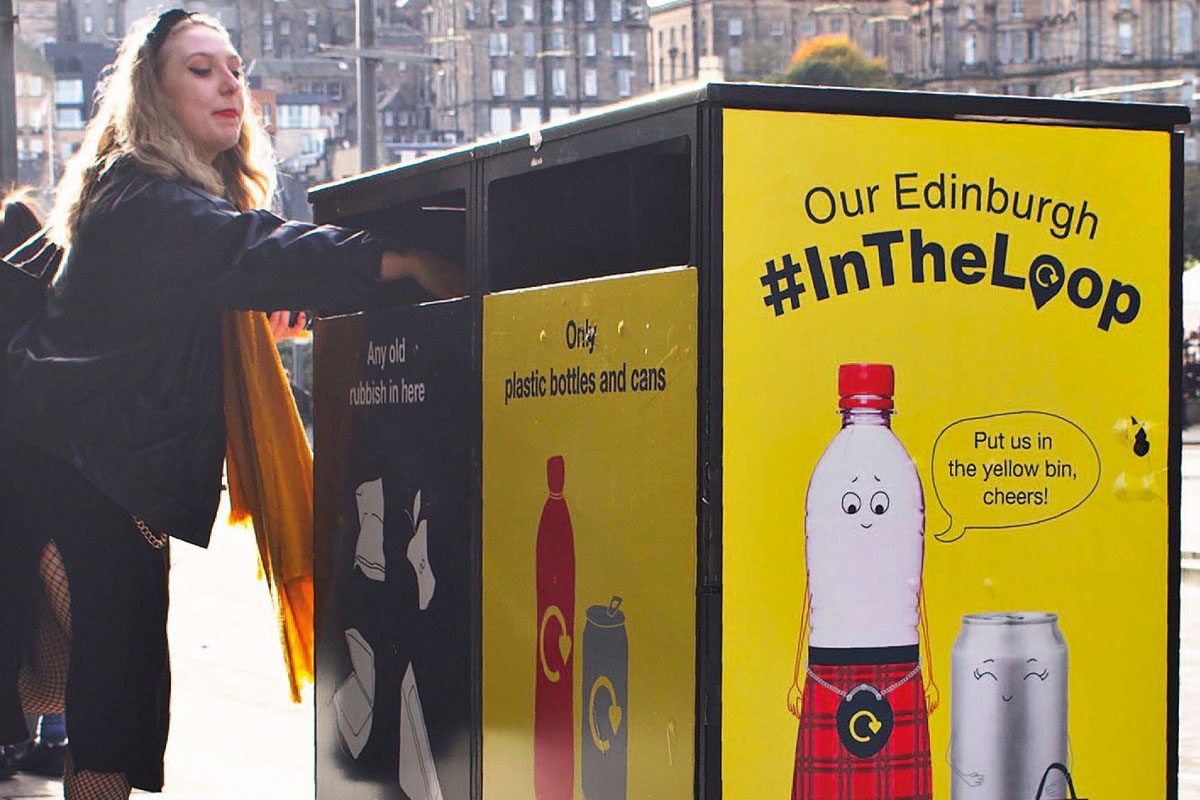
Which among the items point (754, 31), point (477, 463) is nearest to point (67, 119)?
point (754, 31)

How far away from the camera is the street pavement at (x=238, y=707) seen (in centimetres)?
592

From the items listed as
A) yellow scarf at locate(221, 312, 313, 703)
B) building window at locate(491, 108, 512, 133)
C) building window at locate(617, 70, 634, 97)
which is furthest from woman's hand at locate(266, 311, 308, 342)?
building window at locate(491, 108, 512, 133)

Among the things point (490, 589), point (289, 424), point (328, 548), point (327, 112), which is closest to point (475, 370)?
point (490, 589)

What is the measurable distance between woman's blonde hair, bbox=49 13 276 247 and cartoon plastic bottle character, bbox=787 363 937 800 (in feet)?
4.95

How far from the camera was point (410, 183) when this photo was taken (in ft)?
13.2

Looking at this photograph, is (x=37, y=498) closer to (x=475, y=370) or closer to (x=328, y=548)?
(x=328, y=548)

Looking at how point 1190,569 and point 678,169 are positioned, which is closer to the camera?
point 678,169

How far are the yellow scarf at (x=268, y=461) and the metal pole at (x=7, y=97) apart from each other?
8.19m

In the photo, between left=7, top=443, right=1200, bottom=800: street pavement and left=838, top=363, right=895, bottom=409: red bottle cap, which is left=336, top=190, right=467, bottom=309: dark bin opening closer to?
left=7, top=443, right=1200, bottom=800: street pavement

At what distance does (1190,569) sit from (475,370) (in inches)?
372

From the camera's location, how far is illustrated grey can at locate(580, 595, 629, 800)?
10.2 feet

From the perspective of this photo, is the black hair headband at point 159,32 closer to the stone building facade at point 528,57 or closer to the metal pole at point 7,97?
the metal pole at point 7,97

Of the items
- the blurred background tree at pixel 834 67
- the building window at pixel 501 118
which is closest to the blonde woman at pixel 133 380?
the blurred background tree at pixel 834 67

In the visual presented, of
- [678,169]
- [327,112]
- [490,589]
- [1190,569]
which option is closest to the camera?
[490,589]
